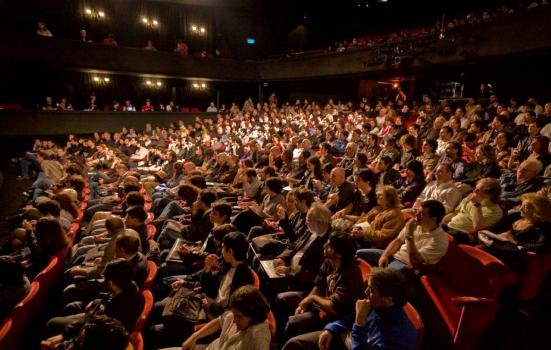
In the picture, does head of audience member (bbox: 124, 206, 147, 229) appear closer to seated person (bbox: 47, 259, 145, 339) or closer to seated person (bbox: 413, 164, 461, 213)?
seated person (bbox: 47, 259, 145, 339)

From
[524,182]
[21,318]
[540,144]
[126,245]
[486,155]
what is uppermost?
[540,144]

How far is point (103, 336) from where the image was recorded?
1526mm

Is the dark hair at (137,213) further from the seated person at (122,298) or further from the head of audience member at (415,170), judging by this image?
the head of audience member at (415,170)

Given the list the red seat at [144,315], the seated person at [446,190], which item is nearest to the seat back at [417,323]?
the red seat at [144,315]

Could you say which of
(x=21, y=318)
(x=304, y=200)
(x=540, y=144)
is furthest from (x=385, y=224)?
(x=21, y=318)

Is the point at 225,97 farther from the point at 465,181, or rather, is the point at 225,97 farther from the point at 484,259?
the point at 484,259

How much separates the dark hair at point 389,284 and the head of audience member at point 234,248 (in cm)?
91

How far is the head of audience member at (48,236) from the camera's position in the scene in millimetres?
3062

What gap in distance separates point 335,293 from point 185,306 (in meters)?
1.02

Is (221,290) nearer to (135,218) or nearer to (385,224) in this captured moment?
(135,218)

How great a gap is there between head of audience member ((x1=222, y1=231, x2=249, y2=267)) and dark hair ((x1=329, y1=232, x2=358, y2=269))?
0.60 metres

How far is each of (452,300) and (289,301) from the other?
1.10 meters

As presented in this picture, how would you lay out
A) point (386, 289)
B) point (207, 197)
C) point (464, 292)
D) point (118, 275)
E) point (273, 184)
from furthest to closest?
1. point (273, 184)
2. point (207, 197)
3. point (464, 292)
4. point (118, 275)
5. point (386, 289)

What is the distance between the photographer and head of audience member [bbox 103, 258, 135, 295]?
215 centimetres
